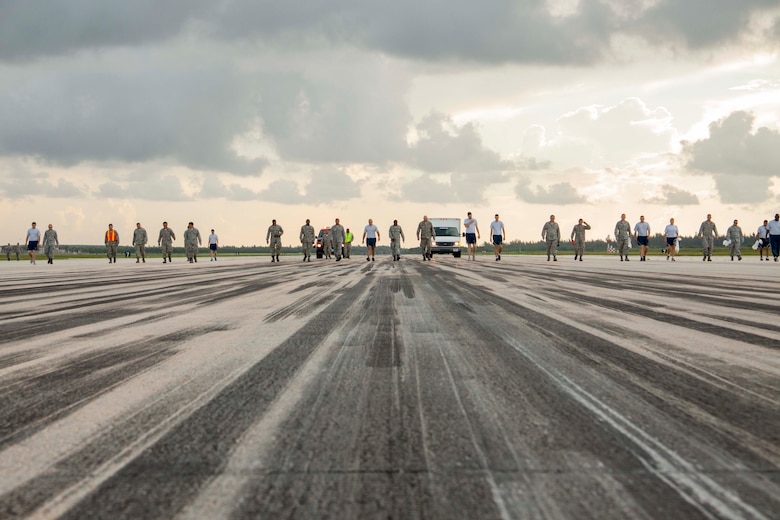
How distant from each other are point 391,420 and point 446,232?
3776 cm

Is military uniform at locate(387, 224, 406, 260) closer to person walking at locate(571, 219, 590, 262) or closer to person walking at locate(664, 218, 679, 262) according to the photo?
person walking at locate(571, 219, 590, 262)

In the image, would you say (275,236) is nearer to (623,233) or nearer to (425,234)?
(425,234)

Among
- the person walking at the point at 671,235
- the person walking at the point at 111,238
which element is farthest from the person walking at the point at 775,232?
the person walking at the point at 111,238

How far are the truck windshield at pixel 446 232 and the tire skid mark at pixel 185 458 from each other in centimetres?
3671

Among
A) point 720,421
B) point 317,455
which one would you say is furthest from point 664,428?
point 317,455

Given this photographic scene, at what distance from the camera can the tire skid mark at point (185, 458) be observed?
1.98m

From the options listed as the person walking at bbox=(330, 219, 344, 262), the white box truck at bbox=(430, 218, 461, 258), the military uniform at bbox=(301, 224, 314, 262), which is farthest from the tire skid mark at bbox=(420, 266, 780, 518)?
the white box truck at bbox=(430, 218, 461, 258)

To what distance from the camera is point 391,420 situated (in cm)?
288

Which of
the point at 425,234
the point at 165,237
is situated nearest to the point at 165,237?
the point at 165,237

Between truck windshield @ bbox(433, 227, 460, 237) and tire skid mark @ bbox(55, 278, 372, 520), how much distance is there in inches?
1445

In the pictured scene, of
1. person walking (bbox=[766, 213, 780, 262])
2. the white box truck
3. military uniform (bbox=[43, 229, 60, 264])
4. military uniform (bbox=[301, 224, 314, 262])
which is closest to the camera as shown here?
person walking (bbox=[766, 213, 780, 262])

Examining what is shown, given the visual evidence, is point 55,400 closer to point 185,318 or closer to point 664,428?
point 664,428

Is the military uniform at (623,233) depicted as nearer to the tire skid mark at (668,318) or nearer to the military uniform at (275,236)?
the military uniform at (275,236)

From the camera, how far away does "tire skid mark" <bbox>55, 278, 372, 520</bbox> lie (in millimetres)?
1977
